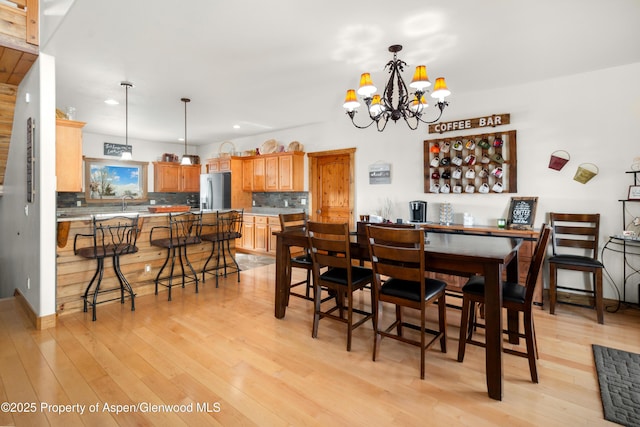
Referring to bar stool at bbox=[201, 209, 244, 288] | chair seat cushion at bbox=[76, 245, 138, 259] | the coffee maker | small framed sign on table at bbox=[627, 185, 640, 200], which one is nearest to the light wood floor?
chair seat cushion at bbox=[76, 245, 138, 259]

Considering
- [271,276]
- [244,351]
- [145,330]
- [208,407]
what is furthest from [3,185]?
[208,407]

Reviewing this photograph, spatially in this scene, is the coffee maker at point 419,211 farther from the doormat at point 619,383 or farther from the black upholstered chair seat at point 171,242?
the black upholstered chair seat at point 171,242

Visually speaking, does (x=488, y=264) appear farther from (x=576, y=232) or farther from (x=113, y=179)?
(x=113, y=179)

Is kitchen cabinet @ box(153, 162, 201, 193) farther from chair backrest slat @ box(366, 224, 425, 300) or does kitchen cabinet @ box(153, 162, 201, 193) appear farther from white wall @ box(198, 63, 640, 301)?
chair backrest slat @ box(366, 224, 425, 300)

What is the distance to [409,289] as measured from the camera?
2.33m

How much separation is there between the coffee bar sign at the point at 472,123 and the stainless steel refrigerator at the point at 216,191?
4302 millimetres

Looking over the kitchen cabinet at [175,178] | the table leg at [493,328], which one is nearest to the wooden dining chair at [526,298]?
the table leg at [493,328]

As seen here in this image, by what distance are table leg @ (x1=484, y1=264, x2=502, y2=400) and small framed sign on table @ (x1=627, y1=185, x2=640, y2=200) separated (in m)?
2.58

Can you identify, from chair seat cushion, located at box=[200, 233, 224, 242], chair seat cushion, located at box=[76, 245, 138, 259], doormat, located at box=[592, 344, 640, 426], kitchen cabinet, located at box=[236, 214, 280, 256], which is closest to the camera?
doormat, located at box=[592, 344, 640, 426]

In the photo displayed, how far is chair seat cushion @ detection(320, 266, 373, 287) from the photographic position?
2.66 meters

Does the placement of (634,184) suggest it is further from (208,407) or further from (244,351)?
(208,407)

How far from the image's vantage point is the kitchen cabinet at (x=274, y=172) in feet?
20.5

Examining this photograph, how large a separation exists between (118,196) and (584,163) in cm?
833

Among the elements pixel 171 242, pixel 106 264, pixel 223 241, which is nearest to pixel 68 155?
pixel 106 264
